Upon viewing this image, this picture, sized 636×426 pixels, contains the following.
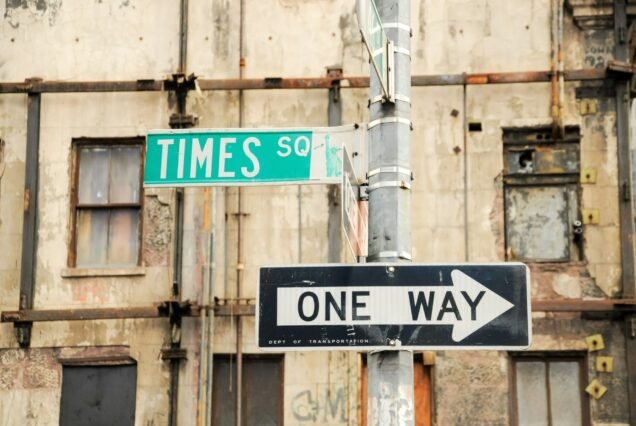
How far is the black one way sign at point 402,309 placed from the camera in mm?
5926

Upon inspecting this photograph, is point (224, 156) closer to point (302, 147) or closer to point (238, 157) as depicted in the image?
point (238, 157)

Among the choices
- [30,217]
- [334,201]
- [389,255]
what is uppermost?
[334,201]

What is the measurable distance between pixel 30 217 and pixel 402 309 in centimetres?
1042

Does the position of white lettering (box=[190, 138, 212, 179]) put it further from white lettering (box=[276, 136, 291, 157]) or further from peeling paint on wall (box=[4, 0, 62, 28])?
peeling paint on wall (box=[4, 0, 62, 28])

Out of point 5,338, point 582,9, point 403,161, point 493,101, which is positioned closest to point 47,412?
point 5,338

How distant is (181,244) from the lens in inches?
598

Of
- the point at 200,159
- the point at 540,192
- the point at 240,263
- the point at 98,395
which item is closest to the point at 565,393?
the point at 540,192

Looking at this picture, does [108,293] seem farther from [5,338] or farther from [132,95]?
[132,95]

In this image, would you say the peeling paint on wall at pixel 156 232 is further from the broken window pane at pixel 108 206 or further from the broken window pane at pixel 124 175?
the broken window pane at pixel 124 175

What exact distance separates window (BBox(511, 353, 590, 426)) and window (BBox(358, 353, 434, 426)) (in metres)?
1.06

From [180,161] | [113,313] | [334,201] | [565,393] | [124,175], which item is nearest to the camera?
[180,161]

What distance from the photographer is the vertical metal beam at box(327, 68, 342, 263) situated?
14914mm

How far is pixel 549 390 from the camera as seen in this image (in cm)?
1450

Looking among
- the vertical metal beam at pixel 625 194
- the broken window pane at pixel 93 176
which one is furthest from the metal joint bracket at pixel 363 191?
the broken window pane at pixel 93 176
